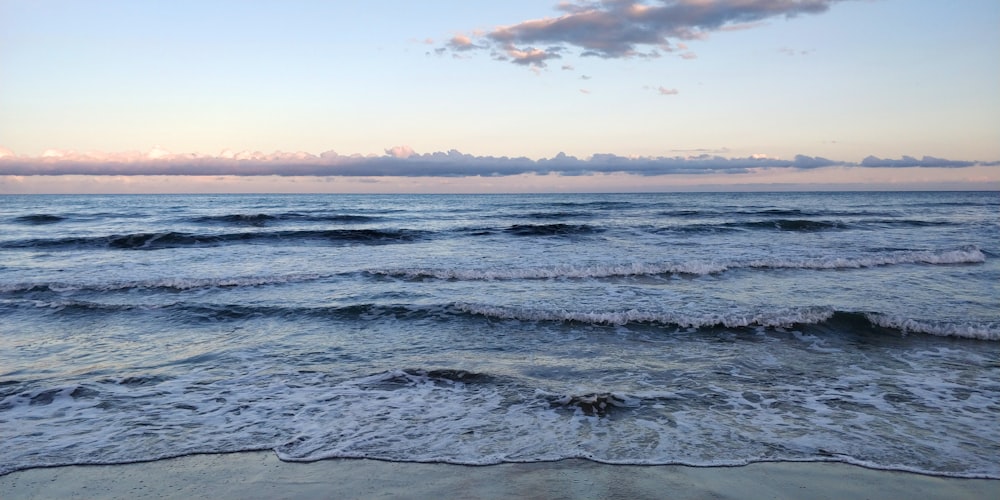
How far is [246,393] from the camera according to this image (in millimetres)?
7195

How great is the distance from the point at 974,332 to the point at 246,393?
36.3ft

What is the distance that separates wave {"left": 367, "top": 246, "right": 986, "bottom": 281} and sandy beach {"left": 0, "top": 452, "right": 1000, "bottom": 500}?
36.2 feet

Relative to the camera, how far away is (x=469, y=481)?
4.77 meters

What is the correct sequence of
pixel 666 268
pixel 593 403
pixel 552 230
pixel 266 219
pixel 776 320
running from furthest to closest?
pixel 266 219, pixel 552 230, pixel 666 268, pixel 776 320, pixel 593 403

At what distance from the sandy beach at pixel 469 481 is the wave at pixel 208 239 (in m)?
22.7

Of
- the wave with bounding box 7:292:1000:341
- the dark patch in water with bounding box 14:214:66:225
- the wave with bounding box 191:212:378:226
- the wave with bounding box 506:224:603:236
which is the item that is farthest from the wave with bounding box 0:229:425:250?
the dark patch in water with bounding box 14:214:66:225

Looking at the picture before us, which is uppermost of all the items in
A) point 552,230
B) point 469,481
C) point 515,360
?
point 552,230

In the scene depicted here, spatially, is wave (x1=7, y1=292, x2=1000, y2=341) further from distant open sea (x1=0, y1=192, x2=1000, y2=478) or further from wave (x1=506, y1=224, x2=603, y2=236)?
wave (x1=506, y1=224, x2=603, y2=236)

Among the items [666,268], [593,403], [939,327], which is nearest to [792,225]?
[666,268]

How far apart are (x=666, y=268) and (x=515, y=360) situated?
30.8ft

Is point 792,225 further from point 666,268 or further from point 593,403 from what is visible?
point 593,403

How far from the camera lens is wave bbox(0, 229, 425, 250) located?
25531 millimetres

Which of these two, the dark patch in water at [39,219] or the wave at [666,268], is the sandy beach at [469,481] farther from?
the dark patch in water at [39,219]

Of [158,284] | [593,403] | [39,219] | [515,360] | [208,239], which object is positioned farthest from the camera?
[39,219]
